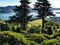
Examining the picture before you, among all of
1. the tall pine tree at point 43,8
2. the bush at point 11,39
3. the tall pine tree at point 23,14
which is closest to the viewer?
the bush at point 11,39

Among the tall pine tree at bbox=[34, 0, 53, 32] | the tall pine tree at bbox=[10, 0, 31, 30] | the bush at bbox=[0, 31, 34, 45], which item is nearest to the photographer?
the bush at bbox=[0, 31, 34, 45]

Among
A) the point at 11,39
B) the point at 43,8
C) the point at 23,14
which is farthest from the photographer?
the point at 43,8

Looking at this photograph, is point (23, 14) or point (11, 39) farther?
point (23, 14)

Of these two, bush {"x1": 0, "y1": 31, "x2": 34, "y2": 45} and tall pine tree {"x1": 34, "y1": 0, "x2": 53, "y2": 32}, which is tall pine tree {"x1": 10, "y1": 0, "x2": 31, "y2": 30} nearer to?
tall pine tree {"x1": 34, "y1": 0, "x2": 53, "y2": 32}

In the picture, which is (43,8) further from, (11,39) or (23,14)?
(11,39)

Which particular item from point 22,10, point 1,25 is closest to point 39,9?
point 22,10

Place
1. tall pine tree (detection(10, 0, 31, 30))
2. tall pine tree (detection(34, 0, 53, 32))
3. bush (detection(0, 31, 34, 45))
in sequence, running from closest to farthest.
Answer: bush (detection(0, 31, 34, 45)), tall pine tree (detection(10, 0, 31, 30)), tall pine tree (detection(34, 0, 53, 32))

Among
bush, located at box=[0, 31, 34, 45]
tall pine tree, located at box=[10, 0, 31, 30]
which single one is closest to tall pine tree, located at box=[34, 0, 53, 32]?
tall pine tree, located at box=[10, 0, 31, 30]

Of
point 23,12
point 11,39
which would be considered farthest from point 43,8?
point 11,39

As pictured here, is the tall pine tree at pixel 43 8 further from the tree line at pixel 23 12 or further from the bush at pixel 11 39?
the bush at pixel 11 39

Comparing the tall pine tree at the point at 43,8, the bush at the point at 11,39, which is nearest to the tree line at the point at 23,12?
the tall pine tree at the point at 43,8

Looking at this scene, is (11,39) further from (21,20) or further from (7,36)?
(21,20)

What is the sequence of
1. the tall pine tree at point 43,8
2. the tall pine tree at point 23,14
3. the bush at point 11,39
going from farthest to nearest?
the tall pine tree at point 43,8, the tall pine tree at point 23,14, the bush at point 11,39

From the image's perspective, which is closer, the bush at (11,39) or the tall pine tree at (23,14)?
the bush at (11,39)
